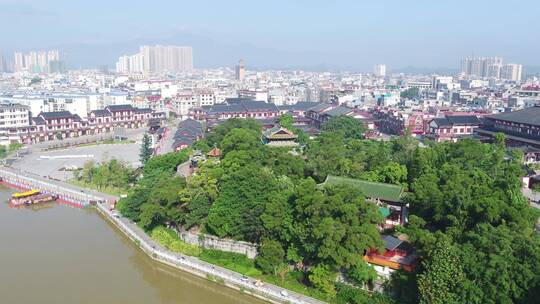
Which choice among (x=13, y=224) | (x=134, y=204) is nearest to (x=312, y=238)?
(x=134, y=204)

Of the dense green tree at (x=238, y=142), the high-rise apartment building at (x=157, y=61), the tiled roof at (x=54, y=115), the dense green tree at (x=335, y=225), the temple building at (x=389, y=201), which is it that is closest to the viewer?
the dense green tree at (x=335, y=225)

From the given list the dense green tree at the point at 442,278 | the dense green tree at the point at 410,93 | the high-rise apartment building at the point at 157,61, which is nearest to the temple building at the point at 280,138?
the dense green tree at the point at 442,278

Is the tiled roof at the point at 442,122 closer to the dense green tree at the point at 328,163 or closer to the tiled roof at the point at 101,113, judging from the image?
the dense green tree at the point at 328,163

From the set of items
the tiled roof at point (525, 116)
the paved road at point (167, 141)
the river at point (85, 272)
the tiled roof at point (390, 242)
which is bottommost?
the river at point (85, 272)

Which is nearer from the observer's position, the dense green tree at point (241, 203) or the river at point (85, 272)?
the river at point (85, 272)

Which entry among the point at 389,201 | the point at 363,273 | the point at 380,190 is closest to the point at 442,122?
the point at 380,190

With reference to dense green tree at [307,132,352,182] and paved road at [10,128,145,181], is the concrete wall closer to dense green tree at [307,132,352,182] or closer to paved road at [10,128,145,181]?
dense green tree at [307,132,352,182]

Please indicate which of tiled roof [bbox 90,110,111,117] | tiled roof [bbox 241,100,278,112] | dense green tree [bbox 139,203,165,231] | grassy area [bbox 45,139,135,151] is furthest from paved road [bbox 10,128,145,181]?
dense green tree [bbox 139,203,165,231]

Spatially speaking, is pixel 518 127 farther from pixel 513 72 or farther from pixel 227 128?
pixel 513 72
